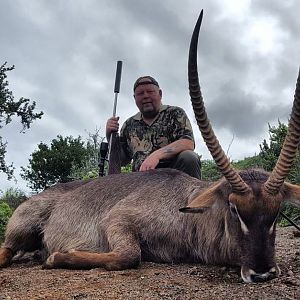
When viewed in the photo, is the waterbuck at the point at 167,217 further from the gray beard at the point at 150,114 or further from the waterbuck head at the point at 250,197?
the gray beard at the point at 150,114

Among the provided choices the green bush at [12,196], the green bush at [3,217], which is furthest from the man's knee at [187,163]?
the green bush at [12,196]

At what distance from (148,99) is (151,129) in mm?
517

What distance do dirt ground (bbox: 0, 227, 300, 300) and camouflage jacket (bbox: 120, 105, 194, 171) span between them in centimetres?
323

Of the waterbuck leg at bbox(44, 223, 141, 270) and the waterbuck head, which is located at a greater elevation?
the waterbuck head

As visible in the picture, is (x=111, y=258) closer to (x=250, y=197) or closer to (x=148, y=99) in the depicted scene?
(x=250, y=197)

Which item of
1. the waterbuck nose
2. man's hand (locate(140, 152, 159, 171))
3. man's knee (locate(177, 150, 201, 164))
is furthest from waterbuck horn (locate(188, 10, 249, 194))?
man's knee (locate(177, 150, 201, 164))

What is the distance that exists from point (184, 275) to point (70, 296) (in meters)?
1.22

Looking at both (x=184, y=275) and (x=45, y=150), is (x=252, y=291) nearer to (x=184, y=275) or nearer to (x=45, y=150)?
(x=184, y=275)

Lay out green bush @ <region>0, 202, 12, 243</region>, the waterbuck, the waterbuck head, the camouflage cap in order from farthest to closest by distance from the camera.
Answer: green bush @ <region>0, 202, 12, 243</region> → the camouflage cap → the waterbuck → the waterbuck head

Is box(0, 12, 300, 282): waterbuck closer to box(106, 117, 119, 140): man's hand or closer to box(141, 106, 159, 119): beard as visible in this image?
box(106, 117, 119, 140): man's hand

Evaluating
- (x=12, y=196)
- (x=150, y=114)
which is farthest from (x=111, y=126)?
(x=12, y=196)

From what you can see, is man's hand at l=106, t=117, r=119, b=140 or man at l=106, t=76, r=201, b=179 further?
man's hand at l=106, t=117, r=119, b=140

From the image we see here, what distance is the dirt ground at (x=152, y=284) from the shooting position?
3891 millimetres

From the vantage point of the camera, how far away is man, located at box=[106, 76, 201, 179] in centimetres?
769
